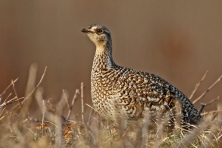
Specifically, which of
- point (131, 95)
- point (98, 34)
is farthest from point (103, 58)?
point (131, 95)

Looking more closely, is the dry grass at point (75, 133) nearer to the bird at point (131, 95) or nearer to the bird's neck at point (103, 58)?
the bird at point (131, 95)

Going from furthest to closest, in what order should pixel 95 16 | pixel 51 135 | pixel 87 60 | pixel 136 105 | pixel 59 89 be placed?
pixel 95 16 → pixel 87 60 → pixel 59 89 → pixel 136 105 → pixel 51 135

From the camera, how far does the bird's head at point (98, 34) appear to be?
297 inches

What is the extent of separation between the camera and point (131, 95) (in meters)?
6.85

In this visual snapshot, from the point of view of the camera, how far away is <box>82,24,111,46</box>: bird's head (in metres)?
7.55

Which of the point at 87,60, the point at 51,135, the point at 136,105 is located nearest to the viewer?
the point at 51,135

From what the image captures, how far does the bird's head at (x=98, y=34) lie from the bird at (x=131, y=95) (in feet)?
0.90

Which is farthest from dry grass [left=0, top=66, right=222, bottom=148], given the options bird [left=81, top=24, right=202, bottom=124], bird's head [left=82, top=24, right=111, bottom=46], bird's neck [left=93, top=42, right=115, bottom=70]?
bird's head [left=82, top=24, right=111, bottom=46]

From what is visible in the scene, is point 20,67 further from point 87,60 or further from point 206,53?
point 206,53

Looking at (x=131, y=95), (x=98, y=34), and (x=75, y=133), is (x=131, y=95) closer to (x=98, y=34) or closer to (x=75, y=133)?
(x=98, y=34)

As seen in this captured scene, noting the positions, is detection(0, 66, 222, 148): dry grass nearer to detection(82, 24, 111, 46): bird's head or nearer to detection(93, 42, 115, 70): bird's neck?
detection(93, 42, 115, 70): bird's neck

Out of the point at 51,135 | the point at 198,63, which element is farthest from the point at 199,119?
the point at 198,63

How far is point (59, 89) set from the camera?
1473 centimetres

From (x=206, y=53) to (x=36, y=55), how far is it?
13.7 feet
